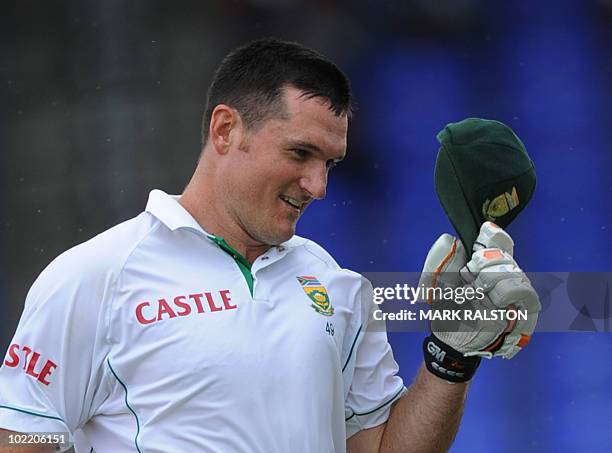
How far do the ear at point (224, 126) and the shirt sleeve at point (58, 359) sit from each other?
1.17ft

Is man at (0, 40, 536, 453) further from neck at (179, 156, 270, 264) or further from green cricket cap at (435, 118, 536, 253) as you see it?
green cricket cap at (435, 118, 536, 253)

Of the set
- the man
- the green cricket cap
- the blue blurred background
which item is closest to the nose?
the man

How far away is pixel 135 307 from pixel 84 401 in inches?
6.9

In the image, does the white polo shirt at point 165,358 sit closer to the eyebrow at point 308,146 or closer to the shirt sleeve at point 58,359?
the shirt sleeve at point 58,359

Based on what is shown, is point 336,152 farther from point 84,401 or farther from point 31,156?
point 31,156

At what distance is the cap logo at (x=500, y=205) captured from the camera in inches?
76.4

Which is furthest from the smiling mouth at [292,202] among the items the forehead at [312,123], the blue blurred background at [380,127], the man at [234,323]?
the blue blurred background at [380,127]

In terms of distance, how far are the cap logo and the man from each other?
281 mm

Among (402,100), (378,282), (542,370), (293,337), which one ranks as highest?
(402,100)

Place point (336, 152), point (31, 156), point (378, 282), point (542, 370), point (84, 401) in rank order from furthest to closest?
1. point (31, 156)
2. point (542, 370)
3. point (378, 282)
4. point (336, 152)
5. point (84, 401)

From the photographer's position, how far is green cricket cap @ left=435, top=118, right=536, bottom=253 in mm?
1931

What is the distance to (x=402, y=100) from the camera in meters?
3.49

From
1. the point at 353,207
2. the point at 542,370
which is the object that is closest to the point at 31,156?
the point at 353,207

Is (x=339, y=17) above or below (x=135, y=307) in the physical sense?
above
